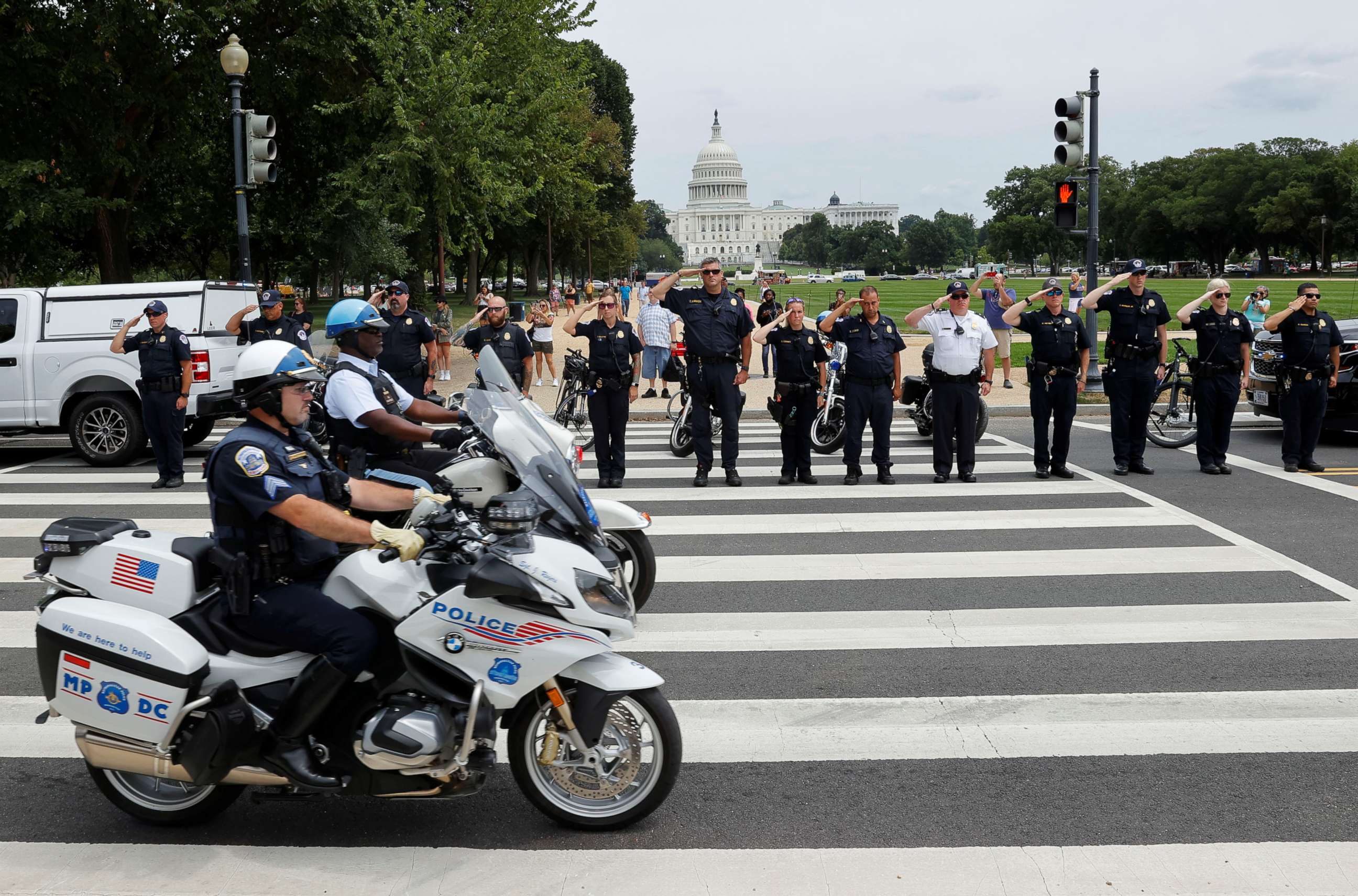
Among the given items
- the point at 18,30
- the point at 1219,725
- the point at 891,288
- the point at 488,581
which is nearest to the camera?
the point at 488,581

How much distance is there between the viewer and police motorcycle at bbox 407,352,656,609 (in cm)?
461

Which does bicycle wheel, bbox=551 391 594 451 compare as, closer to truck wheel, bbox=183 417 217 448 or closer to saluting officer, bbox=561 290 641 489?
saluting officer, bbox=561 290 641 489

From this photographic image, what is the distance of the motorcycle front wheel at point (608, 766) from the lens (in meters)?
4.21

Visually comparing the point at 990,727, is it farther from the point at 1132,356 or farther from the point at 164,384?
the point at 164,384

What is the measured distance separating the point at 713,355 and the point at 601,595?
7306mm

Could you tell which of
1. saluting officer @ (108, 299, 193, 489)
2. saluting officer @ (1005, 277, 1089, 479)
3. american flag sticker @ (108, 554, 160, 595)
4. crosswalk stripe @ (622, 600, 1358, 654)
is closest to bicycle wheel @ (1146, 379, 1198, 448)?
saluting officer @ (1005, 277, 1089, 479)

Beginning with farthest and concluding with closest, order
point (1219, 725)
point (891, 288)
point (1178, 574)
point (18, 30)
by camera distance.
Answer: point (891, 288), point (18, 30), point (1178, 574), point (1219, 725)

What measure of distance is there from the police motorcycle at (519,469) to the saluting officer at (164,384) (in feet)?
20.3

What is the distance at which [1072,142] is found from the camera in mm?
16531

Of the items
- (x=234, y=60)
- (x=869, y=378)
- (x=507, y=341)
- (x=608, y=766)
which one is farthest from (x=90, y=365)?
(x=608, y=766)

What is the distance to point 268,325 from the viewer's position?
44.5 ft

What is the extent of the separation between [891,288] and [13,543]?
296 feet

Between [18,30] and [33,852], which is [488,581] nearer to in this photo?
[33,852]

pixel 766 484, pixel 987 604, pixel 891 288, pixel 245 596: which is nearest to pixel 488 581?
pixel 245 596
